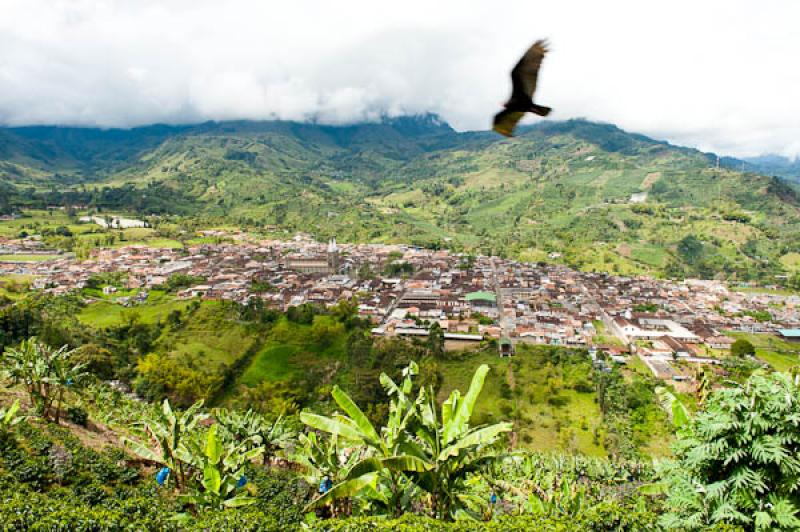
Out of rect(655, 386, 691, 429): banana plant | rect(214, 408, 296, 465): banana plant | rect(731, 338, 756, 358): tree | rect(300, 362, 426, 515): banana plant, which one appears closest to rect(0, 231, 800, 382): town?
rect(731, 338, 756, 358): tree

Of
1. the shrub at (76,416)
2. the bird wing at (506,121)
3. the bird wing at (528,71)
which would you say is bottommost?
the shrub at (76,416)

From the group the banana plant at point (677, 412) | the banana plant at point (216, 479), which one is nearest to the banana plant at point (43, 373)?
the banana plant at point (216, 479)

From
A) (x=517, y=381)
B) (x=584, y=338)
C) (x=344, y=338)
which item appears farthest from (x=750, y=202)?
(x=344, y=338)

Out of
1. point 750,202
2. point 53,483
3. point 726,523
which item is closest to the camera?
point 726,523

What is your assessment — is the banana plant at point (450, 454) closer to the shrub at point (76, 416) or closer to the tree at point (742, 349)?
the shrub at point (76, 416)

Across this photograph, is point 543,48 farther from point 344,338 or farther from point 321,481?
point 344,338

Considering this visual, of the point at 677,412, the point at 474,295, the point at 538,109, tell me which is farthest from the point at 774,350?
the point at 538,109

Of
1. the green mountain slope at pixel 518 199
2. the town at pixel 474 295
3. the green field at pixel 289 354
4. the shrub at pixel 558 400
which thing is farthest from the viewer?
the green mountain slope at pixel 518 199
